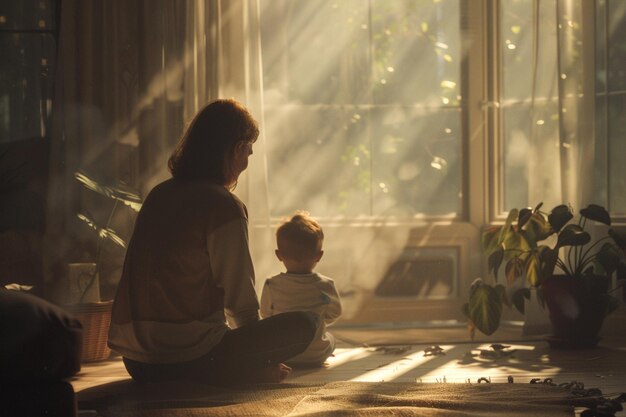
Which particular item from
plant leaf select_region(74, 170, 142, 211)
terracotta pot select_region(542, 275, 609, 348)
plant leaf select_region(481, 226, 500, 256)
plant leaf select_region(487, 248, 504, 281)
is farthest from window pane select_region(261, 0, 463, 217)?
terracotta pot select_region(542, 275, 609, 348)

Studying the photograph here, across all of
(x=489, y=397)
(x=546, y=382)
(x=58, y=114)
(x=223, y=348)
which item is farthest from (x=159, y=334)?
(x=58, y=114)

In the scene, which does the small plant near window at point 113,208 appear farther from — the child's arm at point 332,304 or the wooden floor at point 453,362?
the child's arm at point 332,304

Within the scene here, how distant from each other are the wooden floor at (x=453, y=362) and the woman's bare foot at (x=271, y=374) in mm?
185

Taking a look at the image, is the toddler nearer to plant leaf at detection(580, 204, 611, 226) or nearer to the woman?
the woman

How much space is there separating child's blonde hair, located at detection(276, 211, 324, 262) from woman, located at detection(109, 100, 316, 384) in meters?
0.54

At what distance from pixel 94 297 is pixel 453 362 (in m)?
1.51

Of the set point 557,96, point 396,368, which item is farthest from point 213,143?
point 557,96

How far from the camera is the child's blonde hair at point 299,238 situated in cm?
354

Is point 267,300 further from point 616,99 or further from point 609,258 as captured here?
point 616,99

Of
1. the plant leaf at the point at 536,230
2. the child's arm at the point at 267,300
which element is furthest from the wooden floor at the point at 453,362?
the plant leaf at the point at 536,230

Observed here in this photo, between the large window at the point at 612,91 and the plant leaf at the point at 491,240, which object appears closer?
the plant leaf at the point at 491,240

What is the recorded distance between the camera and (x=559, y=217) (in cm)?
395

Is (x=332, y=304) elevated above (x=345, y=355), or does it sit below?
above

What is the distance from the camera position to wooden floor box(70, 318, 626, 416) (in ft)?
10.8
